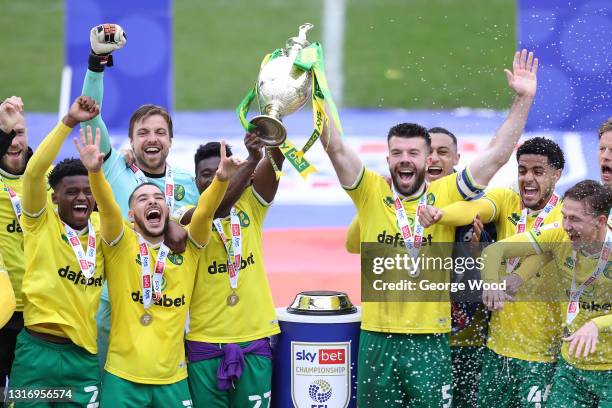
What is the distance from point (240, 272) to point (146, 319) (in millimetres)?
591

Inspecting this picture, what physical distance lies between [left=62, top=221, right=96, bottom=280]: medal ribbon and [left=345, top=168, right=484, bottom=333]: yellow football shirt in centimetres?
144

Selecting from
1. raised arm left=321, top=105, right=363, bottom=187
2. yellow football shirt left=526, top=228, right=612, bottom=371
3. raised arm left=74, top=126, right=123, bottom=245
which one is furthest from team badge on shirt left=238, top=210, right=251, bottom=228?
yellow football shirt left=526, top=228, right=612, bottom=371

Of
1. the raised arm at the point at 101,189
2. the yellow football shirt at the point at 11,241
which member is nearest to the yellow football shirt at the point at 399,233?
the raised arm at the point at 101,189

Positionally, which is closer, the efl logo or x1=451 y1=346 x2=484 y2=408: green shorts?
the efl logo

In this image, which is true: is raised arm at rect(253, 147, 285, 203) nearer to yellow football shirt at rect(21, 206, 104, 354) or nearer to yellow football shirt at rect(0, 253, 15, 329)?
yellow football shirt at rect(21, 206, 104, 354)

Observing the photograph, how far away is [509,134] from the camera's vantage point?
6367 mm

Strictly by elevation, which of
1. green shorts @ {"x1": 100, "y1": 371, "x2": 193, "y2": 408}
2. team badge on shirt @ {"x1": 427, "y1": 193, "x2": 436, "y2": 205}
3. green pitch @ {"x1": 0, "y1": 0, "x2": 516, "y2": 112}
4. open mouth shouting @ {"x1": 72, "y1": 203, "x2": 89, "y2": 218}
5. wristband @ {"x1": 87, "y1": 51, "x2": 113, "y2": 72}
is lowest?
green shorts @ {"x1": 100, "y1": 371, "x2": 193, "y2": 408}

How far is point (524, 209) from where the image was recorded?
6.75m

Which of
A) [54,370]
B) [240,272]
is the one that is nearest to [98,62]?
[240,272]

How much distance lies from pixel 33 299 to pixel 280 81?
171 centimetres

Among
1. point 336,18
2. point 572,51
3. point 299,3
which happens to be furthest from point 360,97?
point 572,51

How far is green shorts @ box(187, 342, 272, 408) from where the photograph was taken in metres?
6.36

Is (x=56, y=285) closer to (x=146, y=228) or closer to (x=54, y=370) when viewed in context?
(x=54, y=370)

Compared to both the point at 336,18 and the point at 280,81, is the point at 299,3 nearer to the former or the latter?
the point at 336,18
